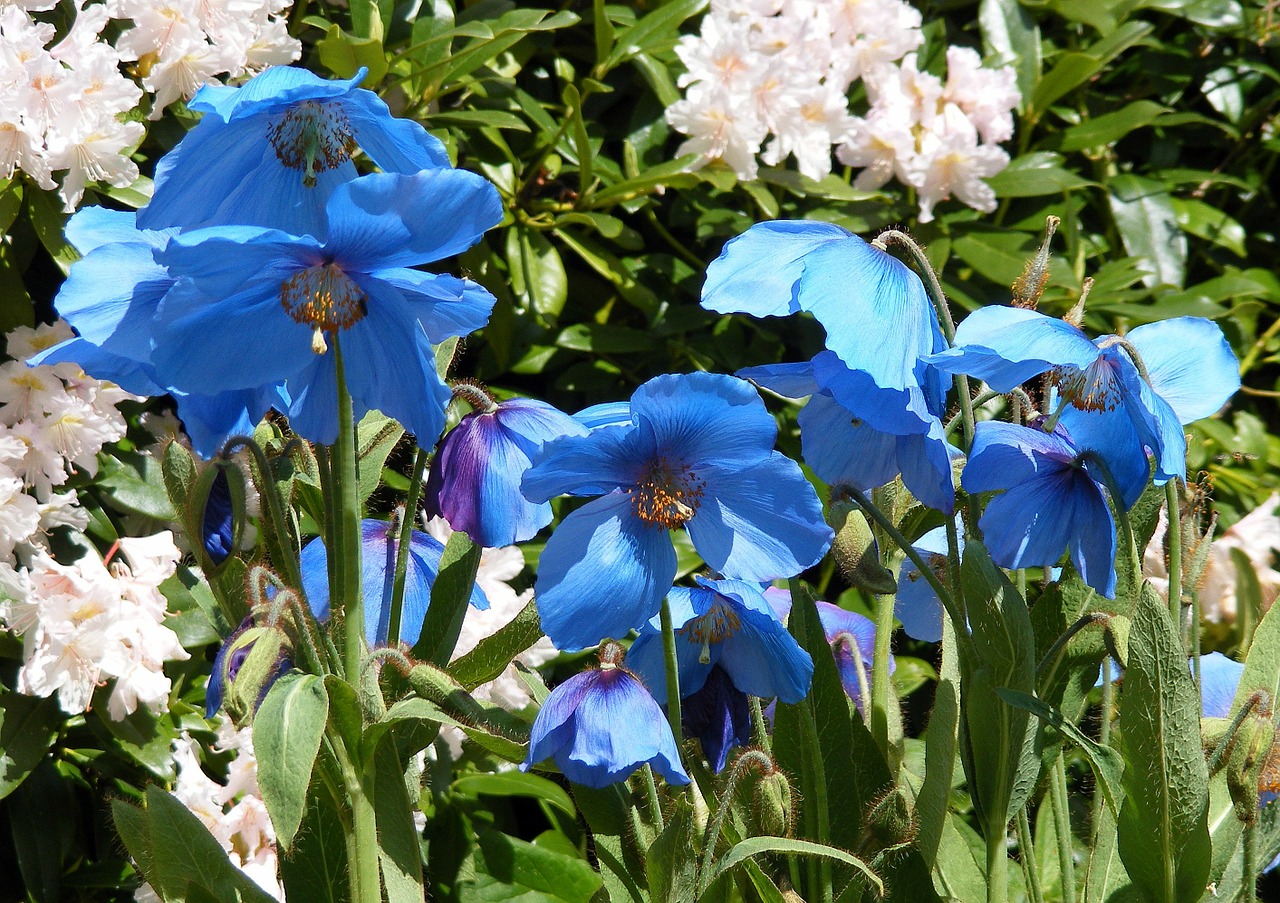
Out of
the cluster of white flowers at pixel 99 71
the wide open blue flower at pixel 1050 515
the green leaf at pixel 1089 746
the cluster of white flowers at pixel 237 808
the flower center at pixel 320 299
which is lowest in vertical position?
the cluster of white flowers at pixel 237 808

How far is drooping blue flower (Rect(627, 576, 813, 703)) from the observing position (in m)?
0.76

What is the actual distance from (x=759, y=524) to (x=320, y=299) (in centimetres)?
28

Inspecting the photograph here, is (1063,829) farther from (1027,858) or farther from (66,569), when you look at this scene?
(66,569)

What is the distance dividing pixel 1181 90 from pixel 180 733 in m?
1.73

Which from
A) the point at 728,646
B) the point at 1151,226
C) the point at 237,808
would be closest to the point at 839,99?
the point at 1151,226

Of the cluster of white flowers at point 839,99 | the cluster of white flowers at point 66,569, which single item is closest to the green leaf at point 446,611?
the cluster of white flowers at point 66,569

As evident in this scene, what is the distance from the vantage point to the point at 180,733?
1.28 metres

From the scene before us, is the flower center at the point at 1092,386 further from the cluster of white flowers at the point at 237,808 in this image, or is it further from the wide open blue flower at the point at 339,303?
the cluster of white flowers at the point at 237,808

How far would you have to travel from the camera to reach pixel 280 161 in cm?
69

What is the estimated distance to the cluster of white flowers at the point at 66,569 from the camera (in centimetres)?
112

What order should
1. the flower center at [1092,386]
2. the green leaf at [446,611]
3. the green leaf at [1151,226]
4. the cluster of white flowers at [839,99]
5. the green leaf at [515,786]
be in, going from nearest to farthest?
the flower center at [1092,386]
the green leaf at [446,611]
the green leaf at [515,786]
the cluster of white flowers at [839,99]
the green leaf at [1151,226]

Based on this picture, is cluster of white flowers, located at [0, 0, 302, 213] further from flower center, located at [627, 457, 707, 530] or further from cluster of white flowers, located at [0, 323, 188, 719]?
flower center, located at [627, 457, 707, 530]

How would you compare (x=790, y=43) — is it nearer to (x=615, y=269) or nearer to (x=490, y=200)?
(x=615, y=269)

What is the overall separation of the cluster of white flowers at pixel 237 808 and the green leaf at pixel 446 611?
1.20 feet
